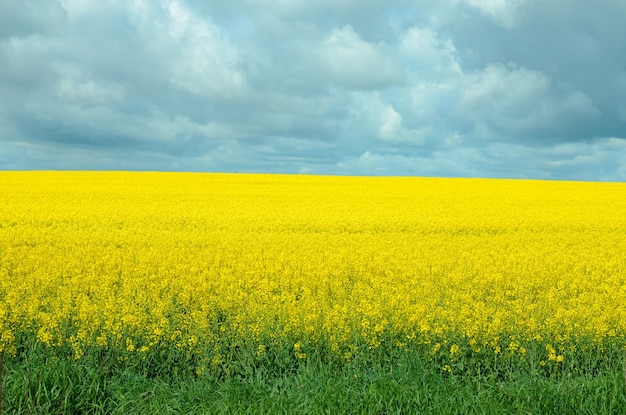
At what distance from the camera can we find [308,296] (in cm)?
865

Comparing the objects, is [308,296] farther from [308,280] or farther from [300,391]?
[300,391]

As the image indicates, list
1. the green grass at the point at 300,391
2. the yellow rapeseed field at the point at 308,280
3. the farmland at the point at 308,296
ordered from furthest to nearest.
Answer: the yellow rapeseed field at the point at 308,280 → the farmland at the point at 308,296 → the green grass at the point at 300,391

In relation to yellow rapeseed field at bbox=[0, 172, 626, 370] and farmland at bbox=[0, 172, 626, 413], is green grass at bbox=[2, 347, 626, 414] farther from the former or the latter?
yellow rapeseed field at bbox=[0, 172, 626, 370]

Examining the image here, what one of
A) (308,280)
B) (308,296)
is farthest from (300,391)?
(308,280)

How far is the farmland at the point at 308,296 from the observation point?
6.43 meters

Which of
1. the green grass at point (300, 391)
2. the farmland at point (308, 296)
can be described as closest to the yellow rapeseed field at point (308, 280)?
the farmland at point (308, 296)

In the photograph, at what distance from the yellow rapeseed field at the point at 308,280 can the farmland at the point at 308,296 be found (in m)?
0.04

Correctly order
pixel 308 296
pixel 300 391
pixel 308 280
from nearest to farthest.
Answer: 1. pixel 300 391
2. pixel 308 296
3. pixel 308 280

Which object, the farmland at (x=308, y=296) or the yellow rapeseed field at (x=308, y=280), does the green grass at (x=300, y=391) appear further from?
the yellow rapeseed field at (x=308, y=280)

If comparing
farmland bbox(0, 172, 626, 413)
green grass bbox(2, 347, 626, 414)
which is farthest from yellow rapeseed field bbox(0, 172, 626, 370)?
green grass bbox(2, 347, 626, 414)

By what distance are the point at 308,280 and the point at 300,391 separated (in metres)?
4.58

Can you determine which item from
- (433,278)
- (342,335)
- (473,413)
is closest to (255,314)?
(342,335)

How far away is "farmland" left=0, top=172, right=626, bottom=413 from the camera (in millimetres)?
6434

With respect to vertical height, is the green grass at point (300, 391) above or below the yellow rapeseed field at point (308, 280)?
below
